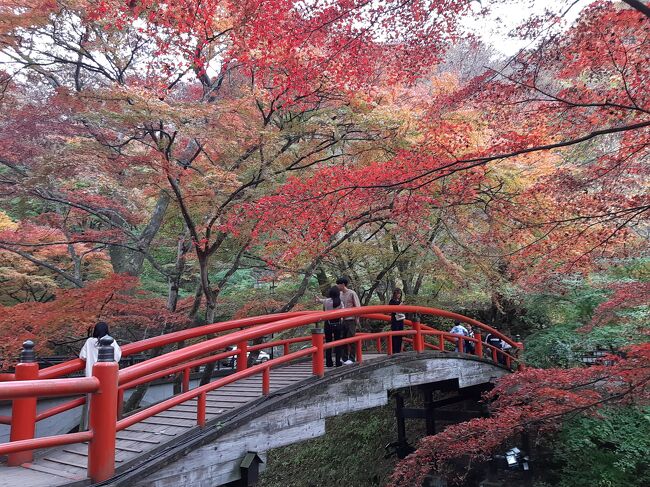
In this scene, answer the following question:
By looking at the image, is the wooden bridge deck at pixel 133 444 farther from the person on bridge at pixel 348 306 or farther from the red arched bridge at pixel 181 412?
the person on bridge at pixel 348 306

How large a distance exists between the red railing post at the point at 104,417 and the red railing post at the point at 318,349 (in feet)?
9.31

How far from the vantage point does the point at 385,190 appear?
7773 millimetres

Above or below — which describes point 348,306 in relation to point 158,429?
above

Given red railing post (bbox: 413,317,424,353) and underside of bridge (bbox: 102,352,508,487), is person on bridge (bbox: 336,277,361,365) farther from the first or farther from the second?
red railing post (bbox: 413,317,424,353)

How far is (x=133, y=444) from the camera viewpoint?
15.0ft

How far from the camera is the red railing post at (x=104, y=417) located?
143 inches

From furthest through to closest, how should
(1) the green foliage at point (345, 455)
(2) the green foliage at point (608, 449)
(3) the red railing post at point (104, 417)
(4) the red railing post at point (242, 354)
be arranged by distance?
(1) the green foliage at point (345, 455) < (2) the green foliage at point (608, 449) < (4) the red railing post at point (242, 354) < (3) the red railing post at point (104, 417)

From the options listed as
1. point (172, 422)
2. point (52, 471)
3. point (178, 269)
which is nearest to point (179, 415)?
point (172, 422)

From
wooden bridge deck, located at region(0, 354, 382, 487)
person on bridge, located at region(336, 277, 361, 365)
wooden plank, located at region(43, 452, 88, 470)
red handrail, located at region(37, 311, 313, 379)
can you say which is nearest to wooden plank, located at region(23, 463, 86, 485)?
wooden bridge deck, located at region(0, 354, 382, 487)

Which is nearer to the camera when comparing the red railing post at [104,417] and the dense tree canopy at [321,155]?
the red railing post at [104,417]

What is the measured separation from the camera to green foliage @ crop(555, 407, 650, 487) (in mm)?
8969

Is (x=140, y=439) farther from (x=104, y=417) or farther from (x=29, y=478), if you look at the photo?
(x=104, y=417)

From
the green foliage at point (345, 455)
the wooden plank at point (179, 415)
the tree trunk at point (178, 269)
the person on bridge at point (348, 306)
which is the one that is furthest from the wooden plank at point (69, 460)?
the green foliage at point (345, 455)

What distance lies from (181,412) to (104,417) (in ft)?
6.67
